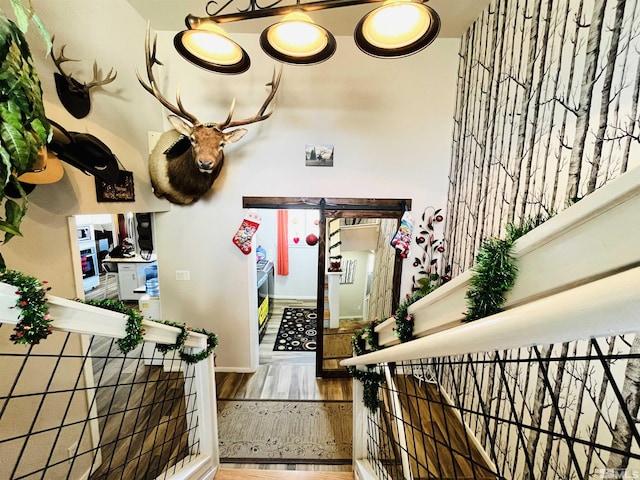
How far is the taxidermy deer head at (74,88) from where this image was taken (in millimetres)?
1626

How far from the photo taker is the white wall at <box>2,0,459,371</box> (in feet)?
8.38

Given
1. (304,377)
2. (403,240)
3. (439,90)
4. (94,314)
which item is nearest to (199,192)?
(94,314)

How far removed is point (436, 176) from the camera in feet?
8.89

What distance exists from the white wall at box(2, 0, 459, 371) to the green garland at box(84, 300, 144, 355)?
162 cm

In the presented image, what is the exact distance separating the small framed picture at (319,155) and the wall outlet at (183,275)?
1.78m

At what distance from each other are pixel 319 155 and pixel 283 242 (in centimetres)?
311

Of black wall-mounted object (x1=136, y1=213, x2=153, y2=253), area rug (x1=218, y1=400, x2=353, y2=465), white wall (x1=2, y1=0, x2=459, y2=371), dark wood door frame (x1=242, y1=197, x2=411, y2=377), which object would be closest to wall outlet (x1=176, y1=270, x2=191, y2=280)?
white wall (x1=2, y1=0, x2=459, y2=371)

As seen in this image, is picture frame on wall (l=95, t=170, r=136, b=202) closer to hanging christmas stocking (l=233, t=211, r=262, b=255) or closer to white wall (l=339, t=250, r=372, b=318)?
hanging christmas stocking (l=233, t=211, r=262, b=255)

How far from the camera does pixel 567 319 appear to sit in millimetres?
394

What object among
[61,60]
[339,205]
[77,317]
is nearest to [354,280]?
[339,205]

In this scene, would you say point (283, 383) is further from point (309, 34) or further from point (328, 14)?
point (328, 14)

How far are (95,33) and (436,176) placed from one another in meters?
3.09

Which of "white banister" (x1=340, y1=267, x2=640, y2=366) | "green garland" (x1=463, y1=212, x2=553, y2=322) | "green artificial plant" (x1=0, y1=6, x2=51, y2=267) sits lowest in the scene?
"white banister" (x1=340, y1=267, x2=640, y2=366)

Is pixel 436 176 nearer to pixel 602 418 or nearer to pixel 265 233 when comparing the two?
pixel 602 418
